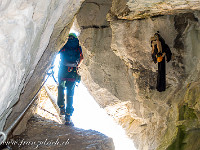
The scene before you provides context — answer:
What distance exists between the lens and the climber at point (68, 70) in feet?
16.3

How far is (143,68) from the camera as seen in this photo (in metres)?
7.71

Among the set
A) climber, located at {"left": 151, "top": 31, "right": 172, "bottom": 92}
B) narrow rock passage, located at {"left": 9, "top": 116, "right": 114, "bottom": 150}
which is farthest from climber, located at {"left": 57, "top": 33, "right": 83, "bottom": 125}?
climber, located at {"left": 151, "top": 31, "right": 172, "bottom": 92}

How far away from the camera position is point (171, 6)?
537cm

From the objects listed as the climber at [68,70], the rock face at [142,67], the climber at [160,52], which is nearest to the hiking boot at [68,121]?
the climber at [68,70]

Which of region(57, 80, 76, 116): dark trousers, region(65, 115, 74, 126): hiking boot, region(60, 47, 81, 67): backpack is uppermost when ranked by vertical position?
region(60, 47, 81, 67): backpack

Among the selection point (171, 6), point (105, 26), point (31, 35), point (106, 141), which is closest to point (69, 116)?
point (106, 141)

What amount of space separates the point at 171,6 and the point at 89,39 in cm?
411

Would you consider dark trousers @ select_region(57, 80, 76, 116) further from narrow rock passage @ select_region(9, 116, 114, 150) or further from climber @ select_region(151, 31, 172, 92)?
climber @ select_region(151, 31, 172, 92)

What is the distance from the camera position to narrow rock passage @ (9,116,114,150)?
2.87m

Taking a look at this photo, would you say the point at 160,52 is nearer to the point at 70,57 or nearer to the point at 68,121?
the point at 70,57

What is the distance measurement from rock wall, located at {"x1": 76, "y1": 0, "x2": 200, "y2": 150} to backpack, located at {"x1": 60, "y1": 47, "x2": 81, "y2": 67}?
2058 mm

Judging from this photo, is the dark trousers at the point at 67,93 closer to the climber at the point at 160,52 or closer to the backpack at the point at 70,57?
the backpack at the point at 70,57

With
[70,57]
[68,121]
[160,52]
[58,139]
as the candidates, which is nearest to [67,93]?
[68,121]

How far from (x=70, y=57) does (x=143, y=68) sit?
3549 mm
